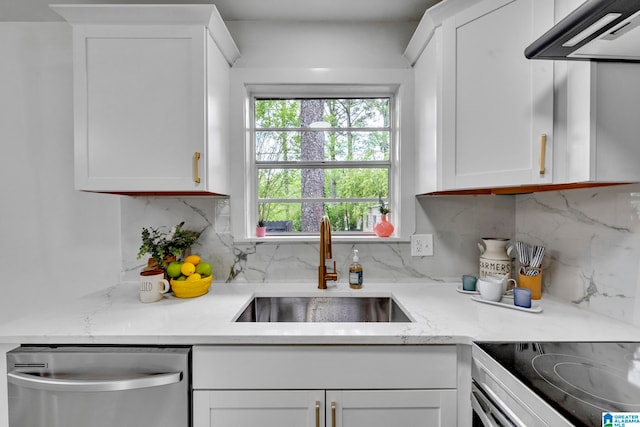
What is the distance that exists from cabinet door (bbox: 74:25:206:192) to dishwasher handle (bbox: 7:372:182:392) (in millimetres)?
734

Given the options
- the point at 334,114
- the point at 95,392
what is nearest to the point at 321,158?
the point at 334,114

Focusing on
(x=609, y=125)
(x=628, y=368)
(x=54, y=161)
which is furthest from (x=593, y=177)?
(x=54, y=161)

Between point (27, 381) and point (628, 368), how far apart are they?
1.83 metres

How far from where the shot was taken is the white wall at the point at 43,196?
5.24ft

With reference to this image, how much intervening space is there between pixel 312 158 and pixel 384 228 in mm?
614

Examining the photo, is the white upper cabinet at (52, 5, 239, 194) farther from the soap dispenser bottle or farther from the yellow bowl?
the soap dispenser bottle

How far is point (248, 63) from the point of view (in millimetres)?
1650

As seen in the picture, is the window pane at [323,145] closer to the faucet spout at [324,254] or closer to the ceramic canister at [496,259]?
the faucet spout at [324,254]

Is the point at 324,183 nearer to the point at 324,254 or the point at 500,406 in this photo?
the point at 324,254

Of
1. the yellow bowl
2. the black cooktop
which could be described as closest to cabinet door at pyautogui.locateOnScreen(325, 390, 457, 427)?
the black cooktop

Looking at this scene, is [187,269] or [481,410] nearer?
[481,410]

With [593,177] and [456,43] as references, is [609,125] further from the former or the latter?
[456,43]

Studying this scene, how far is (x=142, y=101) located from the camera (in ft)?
4.23

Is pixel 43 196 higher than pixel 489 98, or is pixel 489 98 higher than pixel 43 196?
pixel 489 98
